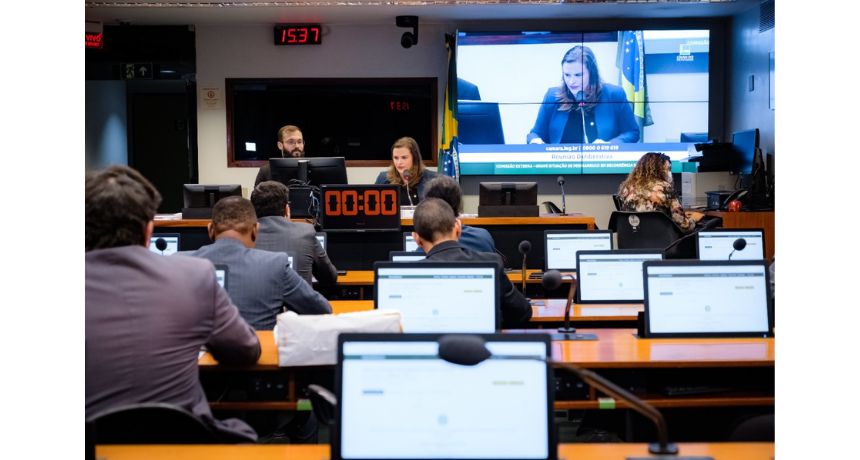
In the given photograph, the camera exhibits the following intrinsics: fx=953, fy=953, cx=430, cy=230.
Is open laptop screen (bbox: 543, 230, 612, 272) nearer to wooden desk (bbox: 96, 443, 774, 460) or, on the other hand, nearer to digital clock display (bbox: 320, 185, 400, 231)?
digital clock display (bbox: 320, 185, 400, 231)

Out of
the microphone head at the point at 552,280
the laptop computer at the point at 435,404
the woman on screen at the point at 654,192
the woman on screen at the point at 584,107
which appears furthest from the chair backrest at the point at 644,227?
the laptop computer at the point at 435,404

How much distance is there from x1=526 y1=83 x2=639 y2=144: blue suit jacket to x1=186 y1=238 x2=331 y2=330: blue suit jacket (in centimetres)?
685

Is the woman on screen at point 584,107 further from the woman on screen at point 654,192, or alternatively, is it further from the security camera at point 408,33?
the woman on screen at point 654,192

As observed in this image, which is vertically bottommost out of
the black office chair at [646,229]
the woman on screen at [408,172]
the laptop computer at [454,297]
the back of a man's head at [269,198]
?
the laptop computer at [454,297]

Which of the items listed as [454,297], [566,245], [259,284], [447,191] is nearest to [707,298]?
[454,297]

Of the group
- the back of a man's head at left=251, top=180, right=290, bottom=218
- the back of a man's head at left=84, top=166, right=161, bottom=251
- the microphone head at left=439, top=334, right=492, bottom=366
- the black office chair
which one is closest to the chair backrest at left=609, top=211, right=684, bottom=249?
the black office chair

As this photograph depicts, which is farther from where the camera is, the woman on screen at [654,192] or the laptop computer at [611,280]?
the woman on screen at [654,192]

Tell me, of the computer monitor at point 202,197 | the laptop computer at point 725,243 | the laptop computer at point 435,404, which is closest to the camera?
the laptop computer at point 435,404

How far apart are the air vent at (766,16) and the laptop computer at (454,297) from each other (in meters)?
7.15

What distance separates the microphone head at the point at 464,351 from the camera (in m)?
1.63

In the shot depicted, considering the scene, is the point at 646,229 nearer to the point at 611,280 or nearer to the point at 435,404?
the point at 611,280

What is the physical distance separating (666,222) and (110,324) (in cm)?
506

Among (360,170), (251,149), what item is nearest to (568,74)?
(360,170)
